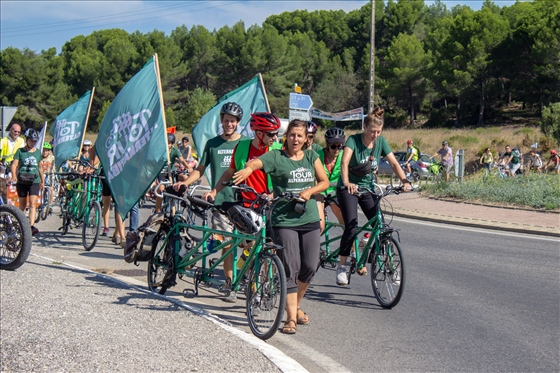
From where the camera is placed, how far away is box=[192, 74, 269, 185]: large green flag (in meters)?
10.7

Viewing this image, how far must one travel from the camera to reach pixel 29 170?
40.1ft

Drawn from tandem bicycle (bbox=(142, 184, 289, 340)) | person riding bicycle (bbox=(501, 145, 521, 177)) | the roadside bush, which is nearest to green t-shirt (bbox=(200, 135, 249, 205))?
tandem bicycle (bbox=(142, 184, 289, 340))

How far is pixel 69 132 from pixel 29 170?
2.55 metres

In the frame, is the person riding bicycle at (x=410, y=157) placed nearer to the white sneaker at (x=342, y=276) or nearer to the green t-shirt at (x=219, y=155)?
the white sneaker at (x=342, y=276)

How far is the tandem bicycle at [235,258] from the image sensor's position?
615 centimetres

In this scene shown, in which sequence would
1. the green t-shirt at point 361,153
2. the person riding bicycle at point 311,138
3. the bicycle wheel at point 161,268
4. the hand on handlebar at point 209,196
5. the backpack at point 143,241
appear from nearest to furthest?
the hand on handlebar at point 209,196 → the person riding bicycle at point 311,138 → the bicycle wheel at point 161,268 → the backpack at point 143,241 → the green t-shirt at point 361,153

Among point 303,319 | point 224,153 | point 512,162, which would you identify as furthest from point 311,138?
point 512,162

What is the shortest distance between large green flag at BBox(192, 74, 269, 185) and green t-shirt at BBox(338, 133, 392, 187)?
2982mm

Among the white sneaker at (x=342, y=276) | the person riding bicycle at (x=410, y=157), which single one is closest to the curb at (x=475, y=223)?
the white sneaker at (x=342, y=276)

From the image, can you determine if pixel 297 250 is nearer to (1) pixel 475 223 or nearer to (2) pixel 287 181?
(2) pixel 287 181

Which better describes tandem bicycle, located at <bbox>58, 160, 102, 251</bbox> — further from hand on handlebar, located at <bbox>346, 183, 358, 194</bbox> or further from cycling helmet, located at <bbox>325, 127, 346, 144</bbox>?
hand on handlebar, located at <bbox>346, 183, 358, 194</bbox>

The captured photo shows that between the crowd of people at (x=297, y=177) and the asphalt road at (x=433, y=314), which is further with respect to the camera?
the crowd of people at (x=297, y=177)

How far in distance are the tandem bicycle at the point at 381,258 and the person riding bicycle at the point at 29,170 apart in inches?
246

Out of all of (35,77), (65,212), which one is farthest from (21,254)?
(35,77)
